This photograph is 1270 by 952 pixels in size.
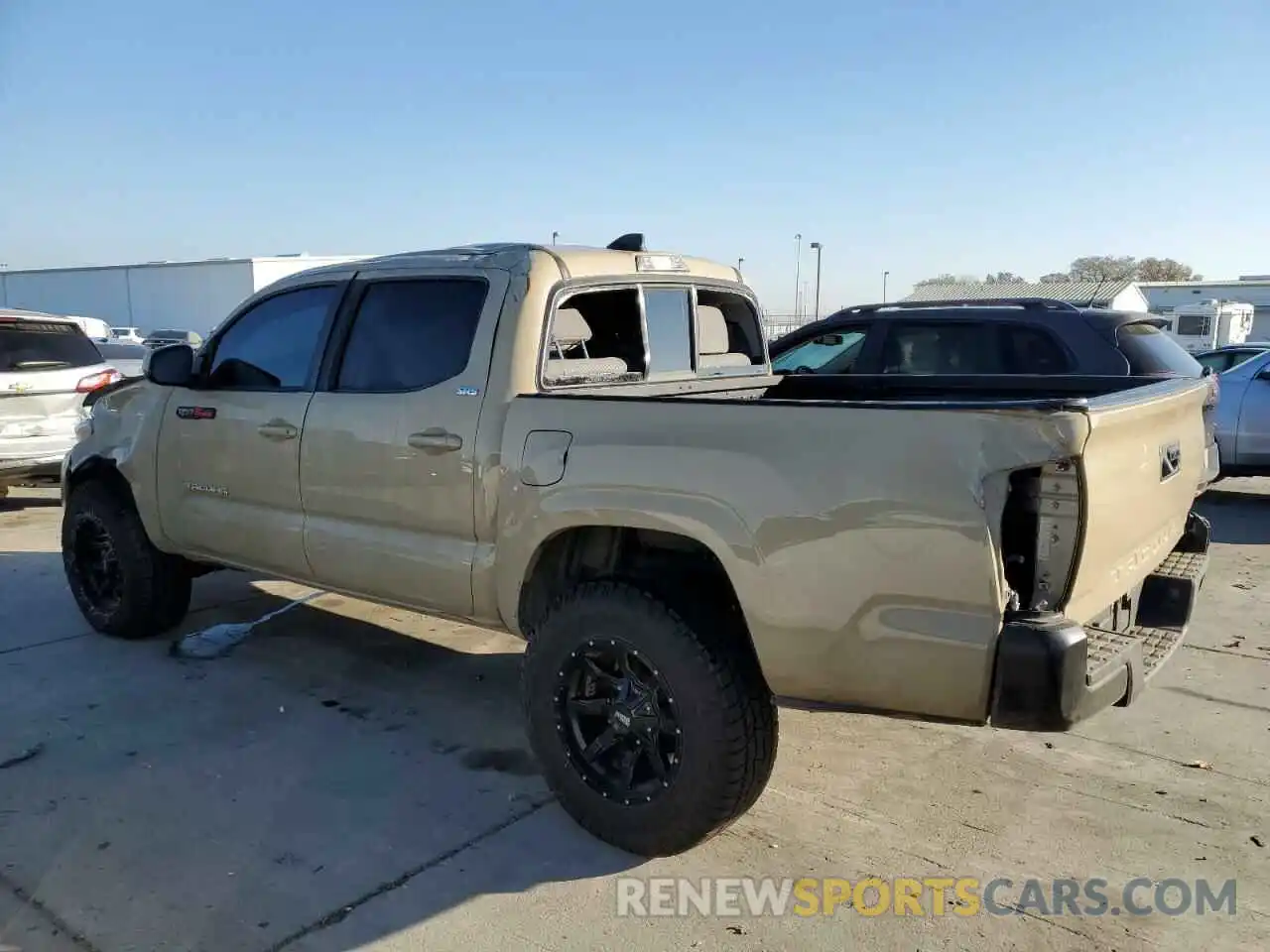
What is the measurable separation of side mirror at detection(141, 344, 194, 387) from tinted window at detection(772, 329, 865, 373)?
4857 mm

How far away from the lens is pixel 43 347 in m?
8.48

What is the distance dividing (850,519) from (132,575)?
13.4 feet

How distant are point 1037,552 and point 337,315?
3.00m

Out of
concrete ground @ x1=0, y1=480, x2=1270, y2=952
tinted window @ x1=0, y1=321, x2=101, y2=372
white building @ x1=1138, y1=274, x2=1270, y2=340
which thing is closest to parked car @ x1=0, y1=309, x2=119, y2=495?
tinted window @ x1=0, y1=321, x2=101, y2=372

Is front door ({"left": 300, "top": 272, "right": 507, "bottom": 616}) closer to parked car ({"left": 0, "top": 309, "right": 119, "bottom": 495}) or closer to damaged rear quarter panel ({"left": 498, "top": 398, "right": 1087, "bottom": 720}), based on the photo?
damaged rear quarter panel ({"left": 498, "top": 398, "right": 1087, "bottom": 720})

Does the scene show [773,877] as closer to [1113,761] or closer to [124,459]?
[1113,761]

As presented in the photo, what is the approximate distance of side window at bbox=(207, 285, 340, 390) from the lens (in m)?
4.34

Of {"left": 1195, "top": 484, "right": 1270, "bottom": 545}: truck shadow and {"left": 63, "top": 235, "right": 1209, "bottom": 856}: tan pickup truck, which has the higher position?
{"left": 63, "top": 235, "right": 1209, "bottom": 856}: tan pickup truck

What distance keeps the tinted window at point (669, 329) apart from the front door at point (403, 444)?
2.92 ft

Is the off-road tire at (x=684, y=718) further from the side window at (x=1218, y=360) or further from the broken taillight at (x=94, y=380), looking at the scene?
the side window at (x=1218, y=360)

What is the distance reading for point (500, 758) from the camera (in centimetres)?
391

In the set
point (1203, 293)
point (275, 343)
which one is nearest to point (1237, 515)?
point (275, 343)

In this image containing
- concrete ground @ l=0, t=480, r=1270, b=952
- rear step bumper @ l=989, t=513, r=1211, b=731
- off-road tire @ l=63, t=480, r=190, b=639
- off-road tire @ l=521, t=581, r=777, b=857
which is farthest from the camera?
off-road tire @ l=63, t=480, r=190, b=639

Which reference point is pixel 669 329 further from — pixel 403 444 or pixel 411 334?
pixel 403 444
